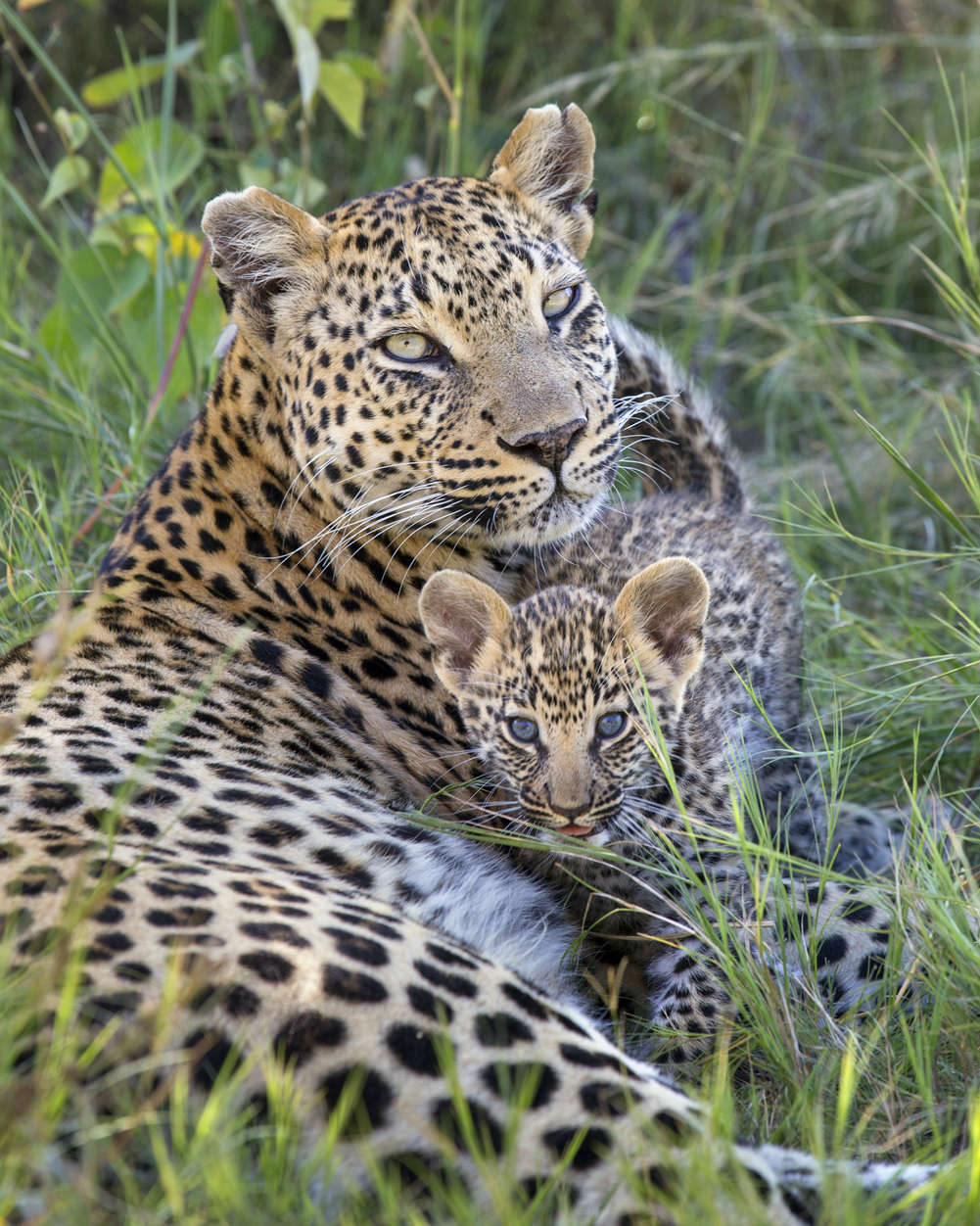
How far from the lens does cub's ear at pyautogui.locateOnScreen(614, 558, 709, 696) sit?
3760mm

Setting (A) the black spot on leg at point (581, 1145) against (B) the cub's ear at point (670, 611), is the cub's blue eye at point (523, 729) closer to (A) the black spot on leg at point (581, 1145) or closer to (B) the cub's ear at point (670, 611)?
(B) the cub's ear at point (670, 611)

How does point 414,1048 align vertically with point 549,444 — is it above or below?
below

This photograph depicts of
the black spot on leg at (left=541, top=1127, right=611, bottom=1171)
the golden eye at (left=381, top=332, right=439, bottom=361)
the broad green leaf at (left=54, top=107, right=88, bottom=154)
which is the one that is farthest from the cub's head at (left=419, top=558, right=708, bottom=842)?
the broad green leaf at (left=54, top=107, right=88, bottom=154)

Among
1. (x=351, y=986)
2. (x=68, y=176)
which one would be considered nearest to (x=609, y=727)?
(x=351, y=986)

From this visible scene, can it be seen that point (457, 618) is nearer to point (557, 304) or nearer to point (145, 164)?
point (557, 304)

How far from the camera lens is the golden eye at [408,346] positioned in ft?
13.1

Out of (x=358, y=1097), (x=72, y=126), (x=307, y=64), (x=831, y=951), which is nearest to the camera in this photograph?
(x=358, y=1097)

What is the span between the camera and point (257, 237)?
4.02 meters

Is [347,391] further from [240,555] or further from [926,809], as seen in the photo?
[926,809]

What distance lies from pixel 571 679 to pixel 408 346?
3.47ft

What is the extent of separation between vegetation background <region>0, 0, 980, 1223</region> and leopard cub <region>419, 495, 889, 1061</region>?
0.29 meters

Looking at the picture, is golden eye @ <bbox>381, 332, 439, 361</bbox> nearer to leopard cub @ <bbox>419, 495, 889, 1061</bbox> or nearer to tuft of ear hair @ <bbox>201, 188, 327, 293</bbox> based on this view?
tuft of ear hair @ <bbox>201, 188, 327, 293</bbox>

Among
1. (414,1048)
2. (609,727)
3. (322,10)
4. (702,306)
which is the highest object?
(322,10)

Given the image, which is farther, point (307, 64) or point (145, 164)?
point (145, 164)
